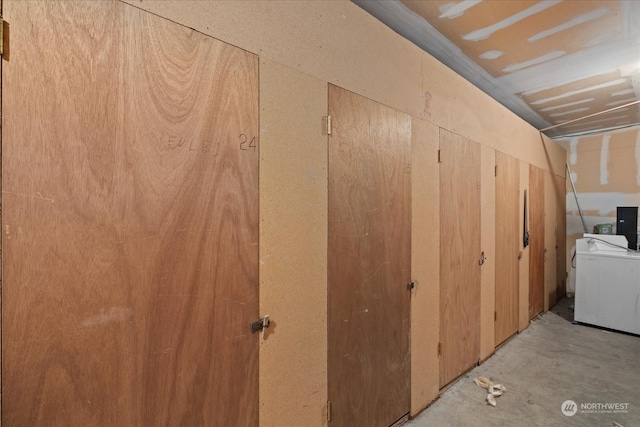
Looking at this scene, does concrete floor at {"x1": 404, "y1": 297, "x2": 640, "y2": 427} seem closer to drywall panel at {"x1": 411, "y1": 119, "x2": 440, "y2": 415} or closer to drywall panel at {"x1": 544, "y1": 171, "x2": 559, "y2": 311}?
drywall panel at {"x1": 411, "y1": 119, "x2": 440, "y2": 415}

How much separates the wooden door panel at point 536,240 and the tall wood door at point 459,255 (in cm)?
158

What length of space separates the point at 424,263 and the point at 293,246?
1.12 meters

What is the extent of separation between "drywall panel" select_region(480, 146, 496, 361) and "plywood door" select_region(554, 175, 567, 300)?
2552 millimetres

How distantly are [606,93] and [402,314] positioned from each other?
143 inches

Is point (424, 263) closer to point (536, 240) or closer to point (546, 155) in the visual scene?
point (536, 240)

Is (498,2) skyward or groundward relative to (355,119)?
skyward

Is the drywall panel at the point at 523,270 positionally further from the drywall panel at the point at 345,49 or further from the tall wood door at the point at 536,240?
the drywall panel at the point at 345,49

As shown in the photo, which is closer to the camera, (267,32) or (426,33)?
(267,32)

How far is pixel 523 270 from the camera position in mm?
3375

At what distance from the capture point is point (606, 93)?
3.24 meters

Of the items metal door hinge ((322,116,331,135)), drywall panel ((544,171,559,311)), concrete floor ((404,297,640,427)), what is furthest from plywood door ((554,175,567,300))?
metal door hinge ((322,116,331,135))

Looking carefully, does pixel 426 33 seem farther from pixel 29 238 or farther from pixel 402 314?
pixel 29 238

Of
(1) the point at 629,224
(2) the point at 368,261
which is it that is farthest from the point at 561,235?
(2) the point at 368,261

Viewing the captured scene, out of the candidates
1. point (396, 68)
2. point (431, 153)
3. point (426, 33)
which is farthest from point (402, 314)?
point (426, 33)
